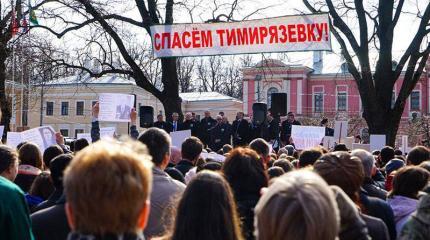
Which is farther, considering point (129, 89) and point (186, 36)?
point (129, 89)

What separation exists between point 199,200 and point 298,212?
751 millimetres

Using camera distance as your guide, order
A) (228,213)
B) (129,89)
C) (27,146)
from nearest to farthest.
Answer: (228,213), (27,146), (129,89)

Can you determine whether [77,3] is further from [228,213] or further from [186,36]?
[228,213]

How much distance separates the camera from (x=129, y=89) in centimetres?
6350

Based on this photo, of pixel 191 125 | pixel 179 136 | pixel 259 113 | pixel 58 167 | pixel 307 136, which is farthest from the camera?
pixel 191 125

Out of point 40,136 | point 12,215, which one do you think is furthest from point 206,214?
point 40,136

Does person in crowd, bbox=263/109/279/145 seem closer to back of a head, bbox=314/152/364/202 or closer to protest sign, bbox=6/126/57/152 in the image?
protest sign, bbox=6/126/57/152

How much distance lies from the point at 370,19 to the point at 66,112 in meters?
51.7

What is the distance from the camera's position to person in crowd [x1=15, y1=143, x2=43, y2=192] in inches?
236

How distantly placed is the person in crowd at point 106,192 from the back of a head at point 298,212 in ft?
1.48

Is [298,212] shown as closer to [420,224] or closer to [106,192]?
[106,192]

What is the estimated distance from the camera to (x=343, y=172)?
393 cm

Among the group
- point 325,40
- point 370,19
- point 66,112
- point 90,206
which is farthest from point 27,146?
point 66,112

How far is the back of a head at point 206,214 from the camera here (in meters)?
2.86
